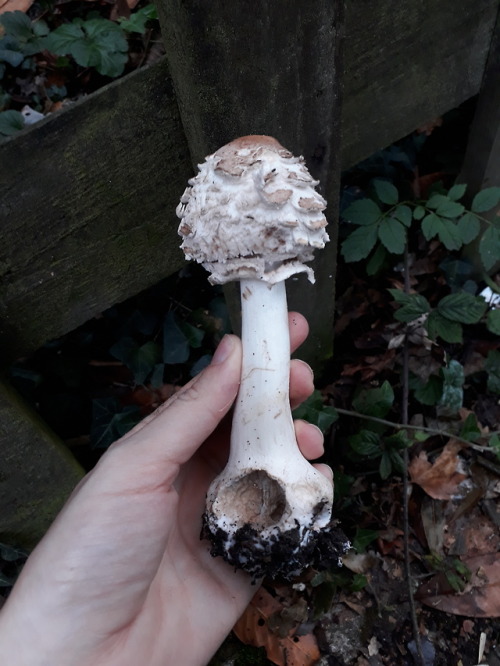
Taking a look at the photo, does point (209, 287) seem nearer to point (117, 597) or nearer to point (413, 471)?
point (413, 471)

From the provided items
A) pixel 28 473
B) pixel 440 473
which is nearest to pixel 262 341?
pixel 28 473

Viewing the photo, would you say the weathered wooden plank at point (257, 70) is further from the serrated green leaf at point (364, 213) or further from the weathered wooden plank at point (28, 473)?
the weathered wooden plank at point (28, 473)

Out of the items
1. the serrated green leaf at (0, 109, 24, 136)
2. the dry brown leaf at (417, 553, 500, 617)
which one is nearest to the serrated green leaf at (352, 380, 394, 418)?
the dry brown leaf at (417, 553, 500, 617)

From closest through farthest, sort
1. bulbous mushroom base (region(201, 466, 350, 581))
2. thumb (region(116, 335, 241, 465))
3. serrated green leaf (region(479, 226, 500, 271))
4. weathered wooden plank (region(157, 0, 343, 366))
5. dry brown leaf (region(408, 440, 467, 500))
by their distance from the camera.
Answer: weathered wooden plank (region(157, 0, 343, 366)) < thumb (region(116, 335, 241, 465)) < bulbous mushroom base (region(201, 466, 350, 581)) < serrated green leaf (region(479, 226, 500, 271)) < dry brown leaf (region(408, 440, 467, 500))

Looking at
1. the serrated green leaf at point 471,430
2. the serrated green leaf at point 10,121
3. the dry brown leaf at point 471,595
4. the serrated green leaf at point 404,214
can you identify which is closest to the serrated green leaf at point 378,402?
the serrated green leaf at point 471,430

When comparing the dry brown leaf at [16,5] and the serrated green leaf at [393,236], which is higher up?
the dry brown leaf at [16,5]

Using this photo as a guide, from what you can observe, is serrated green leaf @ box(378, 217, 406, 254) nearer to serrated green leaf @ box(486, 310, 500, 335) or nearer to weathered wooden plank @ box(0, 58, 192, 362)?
serrated green leaf @ box(486, 310, 500, 335)
